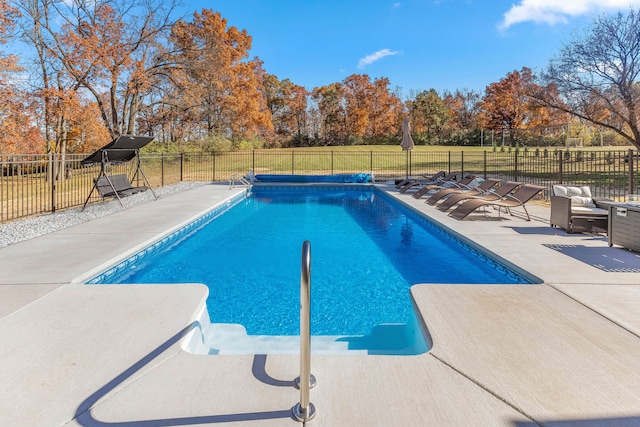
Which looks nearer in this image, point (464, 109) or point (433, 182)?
point (433, 182)

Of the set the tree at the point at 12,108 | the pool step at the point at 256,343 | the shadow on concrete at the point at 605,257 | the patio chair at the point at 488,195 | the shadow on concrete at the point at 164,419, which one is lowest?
the pool step at the point at 256,343

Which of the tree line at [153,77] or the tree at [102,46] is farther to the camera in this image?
the tree at [102,46]

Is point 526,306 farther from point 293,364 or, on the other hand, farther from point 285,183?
point 285,183

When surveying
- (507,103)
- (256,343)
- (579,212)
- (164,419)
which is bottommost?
(256,343)

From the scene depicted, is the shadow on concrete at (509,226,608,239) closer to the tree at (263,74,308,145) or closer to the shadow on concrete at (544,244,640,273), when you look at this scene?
the shadow on concrete at (544,244,640,273)

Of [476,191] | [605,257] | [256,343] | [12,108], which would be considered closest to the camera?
[256,343]

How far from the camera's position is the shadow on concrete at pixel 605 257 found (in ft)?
13.9

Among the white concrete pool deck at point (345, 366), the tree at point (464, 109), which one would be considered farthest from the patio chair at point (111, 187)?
the tree at point (464, 109)

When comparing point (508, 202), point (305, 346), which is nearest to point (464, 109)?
point (508, 202)

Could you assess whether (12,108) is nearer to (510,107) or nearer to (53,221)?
(53,221)

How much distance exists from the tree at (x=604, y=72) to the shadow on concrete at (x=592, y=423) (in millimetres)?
17340

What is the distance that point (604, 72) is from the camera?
15492 millimetres

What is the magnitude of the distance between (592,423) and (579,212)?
5096mm

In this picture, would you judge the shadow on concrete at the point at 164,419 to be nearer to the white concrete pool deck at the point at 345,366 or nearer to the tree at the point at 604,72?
the white concrete pool deck at the point at 345,366
